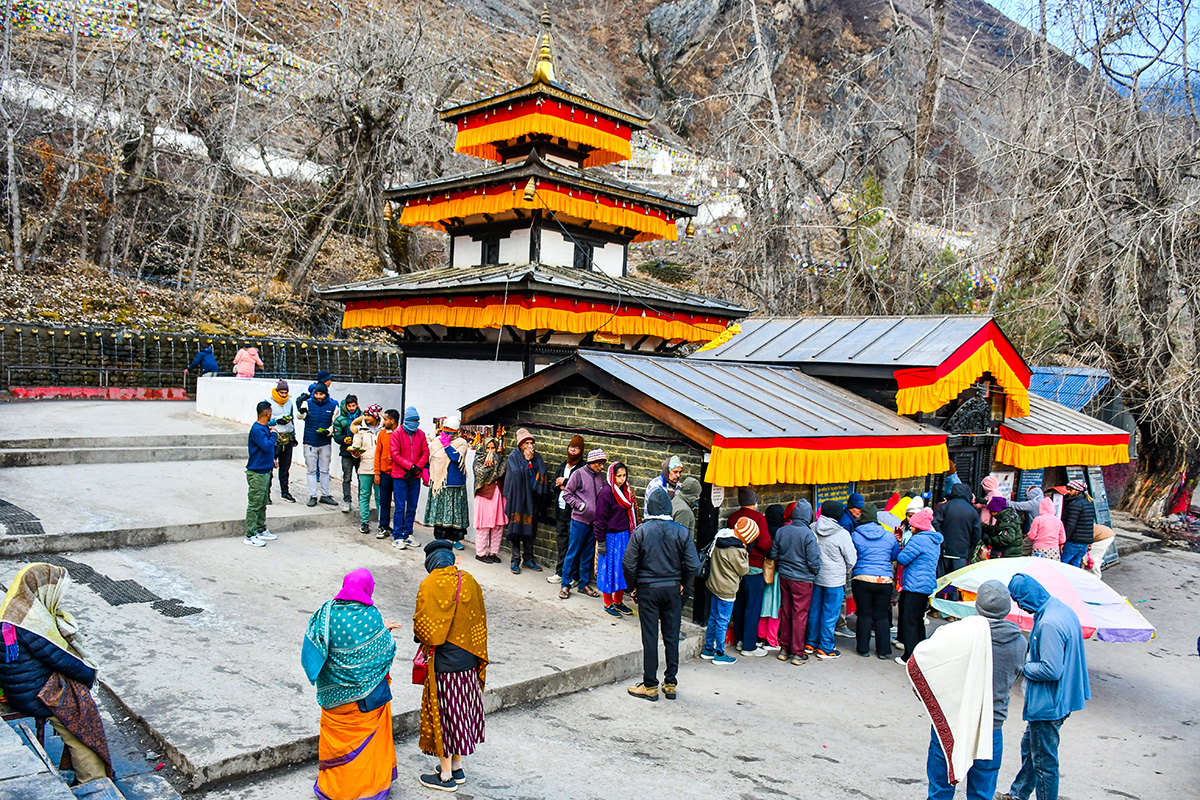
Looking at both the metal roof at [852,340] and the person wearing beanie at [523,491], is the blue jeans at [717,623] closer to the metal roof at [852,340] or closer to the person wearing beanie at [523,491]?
the person wearing beanie at [523,491]

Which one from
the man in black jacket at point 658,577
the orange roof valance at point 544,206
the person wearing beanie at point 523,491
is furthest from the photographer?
the orange roof valance at point 544,206

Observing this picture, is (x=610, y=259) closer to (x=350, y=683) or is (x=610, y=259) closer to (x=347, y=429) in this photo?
(x=347, y=429)

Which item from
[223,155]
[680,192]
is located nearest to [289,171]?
[223,155]

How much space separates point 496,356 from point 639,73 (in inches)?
2137

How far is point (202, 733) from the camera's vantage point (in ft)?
16.2

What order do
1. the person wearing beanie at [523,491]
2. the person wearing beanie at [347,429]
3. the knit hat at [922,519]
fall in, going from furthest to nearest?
the person wearing beanie at [347,429] < the person wearing beanie at [523,491] < the knit hat at [922,519]

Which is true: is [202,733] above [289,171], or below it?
below

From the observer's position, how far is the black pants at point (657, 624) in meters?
6.57

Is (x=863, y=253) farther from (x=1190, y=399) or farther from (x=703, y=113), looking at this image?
(x=703, y=113)

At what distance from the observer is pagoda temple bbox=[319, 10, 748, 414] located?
12.7 m

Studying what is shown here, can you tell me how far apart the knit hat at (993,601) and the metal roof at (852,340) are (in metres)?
6.32

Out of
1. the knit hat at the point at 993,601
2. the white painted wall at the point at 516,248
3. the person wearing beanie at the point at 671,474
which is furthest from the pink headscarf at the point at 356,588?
the white painted wall at the point at 516,248

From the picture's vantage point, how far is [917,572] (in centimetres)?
812

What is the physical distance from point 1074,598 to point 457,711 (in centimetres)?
573
